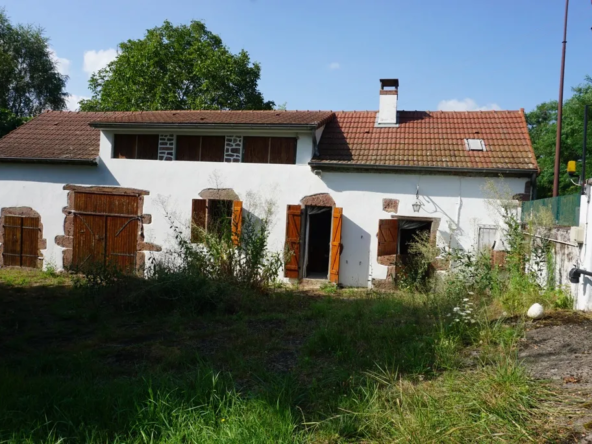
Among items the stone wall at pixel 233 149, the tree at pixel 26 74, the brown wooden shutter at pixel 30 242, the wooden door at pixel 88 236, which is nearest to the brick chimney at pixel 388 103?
the stone wall at pixel 233 149

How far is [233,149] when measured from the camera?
38.0ft

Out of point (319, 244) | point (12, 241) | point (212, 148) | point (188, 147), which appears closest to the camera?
point (212, 148)

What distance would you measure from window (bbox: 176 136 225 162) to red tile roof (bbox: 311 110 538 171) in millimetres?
2423

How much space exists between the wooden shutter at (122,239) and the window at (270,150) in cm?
335

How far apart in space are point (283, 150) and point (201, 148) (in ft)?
6.87

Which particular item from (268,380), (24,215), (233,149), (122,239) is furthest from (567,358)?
(24,215)

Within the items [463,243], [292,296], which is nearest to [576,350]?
[292,296]

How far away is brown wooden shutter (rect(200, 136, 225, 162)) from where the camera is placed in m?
11.7

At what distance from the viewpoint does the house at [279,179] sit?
10.7 m

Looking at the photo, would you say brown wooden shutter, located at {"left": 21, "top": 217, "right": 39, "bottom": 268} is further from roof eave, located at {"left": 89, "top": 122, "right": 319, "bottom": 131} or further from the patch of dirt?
the patch of dirt

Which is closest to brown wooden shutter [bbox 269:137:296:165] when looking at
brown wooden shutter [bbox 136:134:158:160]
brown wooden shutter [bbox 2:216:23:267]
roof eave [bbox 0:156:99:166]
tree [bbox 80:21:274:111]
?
brown wooden shutter [bbox 136:134:158:160]

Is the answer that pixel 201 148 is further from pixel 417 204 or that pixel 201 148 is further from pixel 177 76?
pixel 177 76

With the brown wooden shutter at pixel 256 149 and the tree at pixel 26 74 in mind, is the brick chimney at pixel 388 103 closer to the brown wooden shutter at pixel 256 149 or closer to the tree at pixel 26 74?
the brown wooden shutter at pixel 256 149

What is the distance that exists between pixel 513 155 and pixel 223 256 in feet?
22.7
